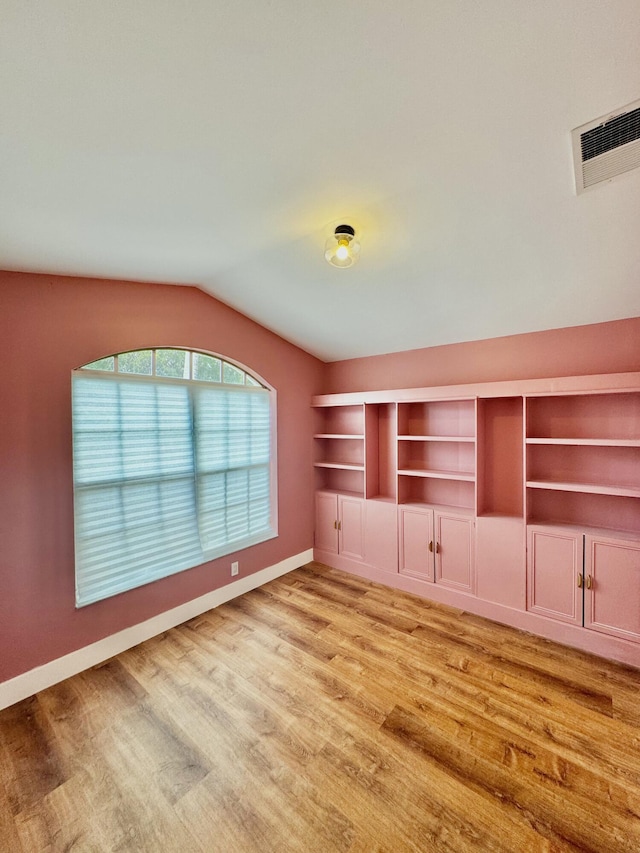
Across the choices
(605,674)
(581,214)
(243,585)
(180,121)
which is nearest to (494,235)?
(581,214)

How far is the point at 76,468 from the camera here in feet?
7.79

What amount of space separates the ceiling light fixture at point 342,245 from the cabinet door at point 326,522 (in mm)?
2676

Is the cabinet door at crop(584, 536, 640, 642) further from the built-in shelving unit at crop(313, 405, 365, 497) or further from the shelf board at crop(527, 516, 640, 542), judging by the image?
the built-in shelving unit at crop(313, 405, 365, 497)

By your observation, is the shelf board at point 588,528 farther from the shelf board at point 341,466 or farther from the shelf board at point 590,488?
the shelf board at point 341,466

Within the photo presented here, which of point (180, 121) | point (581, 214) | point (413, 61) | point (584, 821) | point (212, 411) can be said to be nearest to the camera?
point (413, 61)

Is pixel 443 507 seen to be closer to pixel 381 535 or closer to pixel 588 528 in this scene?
pixel 381 535

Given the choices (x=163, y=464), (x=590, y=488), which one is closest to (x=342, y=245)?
(x=163, y=464)

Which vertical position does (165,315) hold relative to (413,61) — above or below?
below

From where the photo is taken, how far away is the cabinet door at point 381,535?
11.5 ft

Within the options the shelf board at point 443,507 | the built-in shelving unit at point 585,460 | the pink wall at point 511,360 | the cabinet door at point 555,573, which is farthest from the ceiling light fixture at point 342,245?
the cabinet door at point 555,573

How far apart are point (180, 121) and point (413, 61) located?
77cm

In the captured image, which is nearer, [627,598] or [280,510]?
[627,598]

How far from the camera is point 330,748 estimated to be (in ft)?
5.74

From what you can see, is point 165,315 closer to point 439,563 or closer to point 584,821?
point 439,563
